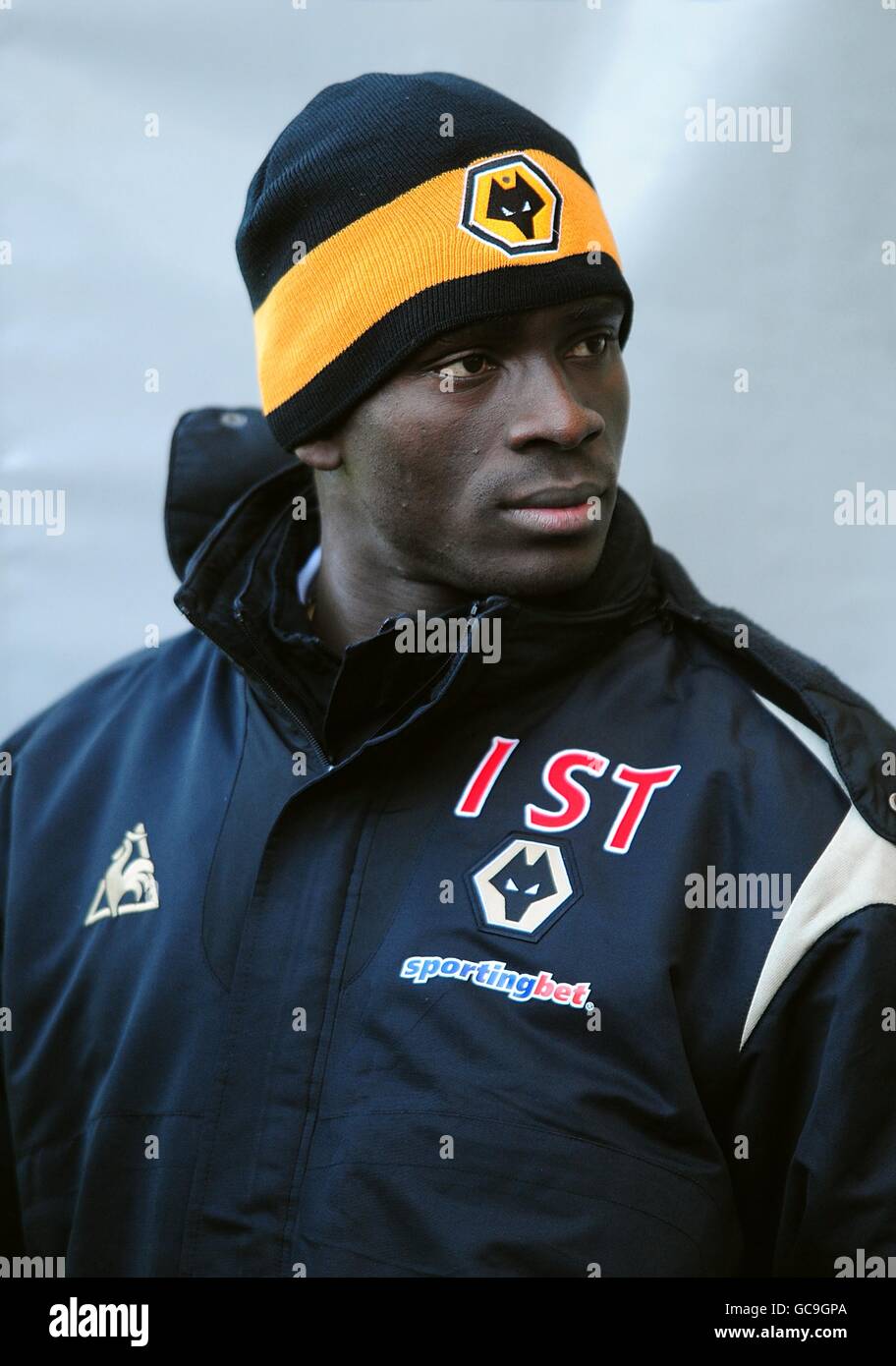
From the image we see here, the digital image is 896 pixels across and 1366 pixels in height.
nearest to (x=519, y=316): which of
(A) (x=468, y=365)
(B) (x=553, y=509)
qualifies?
(A) (x=468, y=365)

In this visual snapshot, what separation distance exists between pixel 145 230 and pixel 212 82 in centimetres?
19

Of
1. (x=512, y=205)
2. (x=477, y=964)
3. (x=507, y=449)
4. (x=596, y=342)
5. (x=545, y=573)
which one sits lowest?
(x=477, y=964)

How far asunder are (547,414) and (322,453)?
0.26 m

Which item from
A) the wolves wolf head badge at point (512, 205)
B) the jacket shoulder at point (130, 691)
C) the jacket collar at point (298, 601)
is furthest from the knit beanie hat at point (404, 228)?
the jacket shoulder at point (130, 691)

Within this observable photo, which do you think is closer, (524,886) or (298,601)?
(524,886)

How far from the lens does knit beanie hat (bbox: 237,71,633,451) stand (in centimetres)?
134

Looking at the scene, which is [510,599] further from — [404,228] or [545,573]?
[404,228]

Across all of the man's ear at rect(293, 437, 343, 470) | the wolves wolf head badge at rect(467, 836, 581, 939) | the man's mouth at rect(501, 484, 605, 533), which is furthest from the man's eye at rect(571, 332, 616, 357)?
the wolves wolf head badge at rect(467, 836, 581, 939)

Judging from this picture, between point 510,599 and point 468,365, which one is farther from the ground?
point 468,365

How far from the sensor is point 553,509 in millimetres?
1323

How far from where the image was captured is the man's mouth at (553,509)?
132cm

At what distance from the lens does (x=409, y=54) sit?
6.04ft
